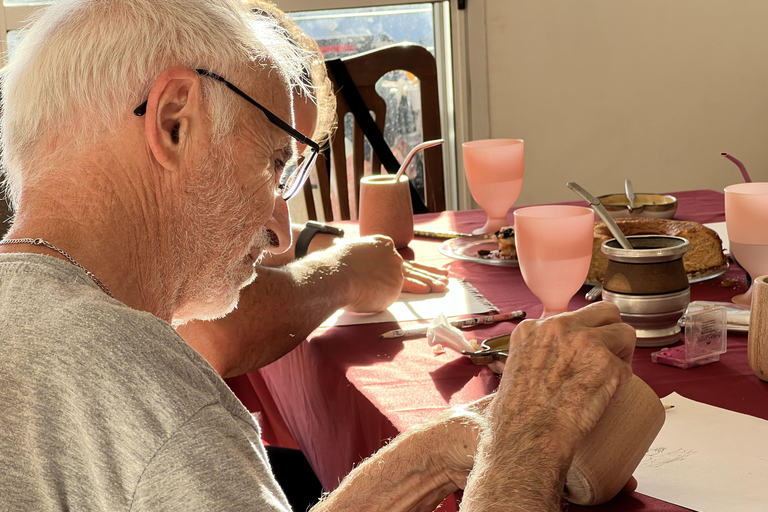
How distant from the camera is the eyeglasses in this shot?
792 millimetres

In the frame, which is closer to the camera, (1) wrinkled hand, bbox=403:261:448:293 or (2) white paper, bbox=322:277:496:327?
(2) white paper, bbox=322:277:496:327

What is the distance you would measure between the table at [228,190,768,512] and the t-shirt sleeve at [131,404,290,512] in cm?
Answer: 30

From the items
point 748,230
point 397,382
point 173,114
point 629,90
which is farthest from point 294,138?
point 629,90

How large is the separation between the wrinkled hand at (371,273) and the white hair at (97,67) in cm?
53

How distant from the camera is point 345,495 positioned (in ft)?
2.71

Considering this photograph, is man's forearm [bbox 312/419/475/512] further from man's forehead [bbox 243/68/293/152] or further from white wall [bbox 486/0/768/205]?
white wall [bbox 486/0/768/205]

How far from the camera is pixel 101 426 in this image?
57cm

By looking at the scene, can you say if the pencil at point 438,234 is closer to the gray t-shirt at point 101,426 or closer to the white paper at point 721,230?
the white paper at point 721,230

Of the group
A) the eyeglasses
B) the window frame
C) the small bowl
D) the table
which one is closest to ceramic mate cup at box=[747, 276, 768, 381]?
the table

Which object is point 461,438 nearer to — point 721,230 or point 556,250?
point 556,250

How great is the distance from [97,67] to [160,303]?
0.79ft

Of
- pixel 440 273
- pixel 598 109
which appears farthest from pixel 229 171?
pixel 598 109

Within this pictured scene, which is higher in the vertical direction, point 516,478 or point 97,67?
point 97,67

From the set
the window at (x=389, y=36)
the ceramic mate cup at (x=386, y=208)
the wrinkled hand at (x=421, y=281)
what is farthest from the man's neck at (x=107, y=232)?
the window at (x=389, y=36)
